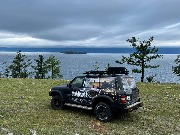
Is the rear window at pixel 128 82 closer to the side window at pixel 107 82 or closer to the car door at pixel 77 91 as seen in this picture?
the side window at pixel 107 82

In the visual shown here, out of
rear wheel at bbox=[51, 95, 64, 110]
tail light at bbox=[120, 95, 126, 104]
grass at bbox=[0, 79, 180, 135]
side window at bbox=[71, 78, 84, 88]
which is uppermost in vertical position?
side window at bbox=[71, 78, 84, 88]

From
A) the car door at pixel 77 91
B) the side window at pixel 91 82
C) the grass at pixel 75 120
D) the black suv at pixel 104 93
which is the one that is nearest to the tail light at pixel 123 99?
the black suv at pixel 104 93

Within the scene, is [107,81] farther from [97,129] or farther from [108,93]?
[97,129]

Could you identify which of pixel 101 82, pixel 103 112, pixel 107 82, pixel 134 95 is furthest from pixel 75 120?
pixel 134 95

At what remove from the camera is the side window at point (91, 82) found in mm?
15461

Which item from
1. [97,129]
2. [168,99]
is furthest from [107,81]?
[168,99]

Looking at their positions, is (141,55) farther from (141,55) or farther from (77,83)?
(77,83)

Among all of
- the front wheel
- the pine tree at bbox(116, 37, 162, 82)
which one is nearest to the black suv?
the front wheel

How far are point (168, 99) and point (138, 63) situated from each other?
3340cm

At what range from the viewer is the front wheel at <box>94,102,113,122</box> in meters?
14.8

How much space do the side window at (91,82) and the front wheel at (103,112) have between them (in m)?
1.13

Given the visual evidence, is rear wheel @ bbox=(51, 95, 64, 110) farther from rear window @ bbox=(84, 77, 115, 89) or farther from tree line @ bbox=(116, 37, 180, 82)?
tree line @ bbox=(116, 37, 180, 82)

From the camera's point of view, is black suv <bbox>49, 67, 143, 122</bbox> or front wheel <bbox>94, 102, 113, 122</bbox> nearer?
black suv <bbox>49, 67, 143, 122</bbox>

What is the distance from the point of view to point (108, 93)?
14719mm
